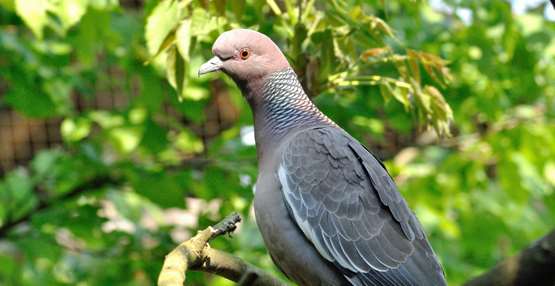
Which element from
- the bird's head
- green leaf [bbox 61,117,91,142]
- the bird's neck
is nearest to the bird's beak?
the bird's head

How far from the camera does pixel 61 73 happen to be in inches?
187

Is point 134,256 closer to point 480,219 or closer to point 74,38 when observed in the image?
point 74,38

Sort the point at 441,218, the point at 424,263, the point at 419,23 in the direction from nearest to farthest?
the point at 424,263
the point at 419,23
the point at 441,218

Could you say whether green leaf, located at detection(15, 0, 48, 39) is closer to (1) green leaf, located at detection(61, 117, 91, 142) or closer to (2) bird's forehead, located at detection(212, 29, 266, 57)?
(2) bird's forehead, located at detection(212, 29, 266, 57)

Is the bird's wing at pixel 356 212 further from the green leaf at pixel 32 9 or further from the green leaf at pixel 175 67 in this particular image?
the green leaf at pixel 32 9

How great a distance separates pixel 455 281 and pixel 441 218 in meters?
0.45

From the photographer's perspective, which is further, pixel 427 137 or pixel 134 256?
pixel 427 137

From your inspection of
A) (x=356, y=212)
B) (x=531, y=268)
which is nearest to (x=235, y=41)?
(x=356, y=212)

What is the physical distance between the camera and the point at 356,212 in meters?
2.96

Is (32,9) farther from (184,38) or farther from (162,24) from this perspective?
(184,38)

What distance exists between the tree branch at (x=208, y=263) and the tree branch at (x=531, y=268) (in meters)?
1.24

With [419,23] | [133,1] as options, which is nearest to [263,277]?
[419,23]

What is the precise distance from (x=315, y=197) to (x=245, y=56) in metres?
0.48

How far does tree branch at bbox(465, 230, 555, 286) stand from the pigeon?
73 cm
